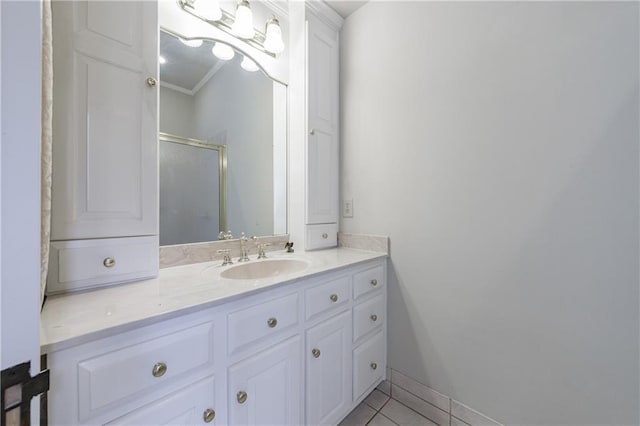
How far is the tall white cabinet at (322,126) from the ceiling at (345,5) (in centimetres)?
3

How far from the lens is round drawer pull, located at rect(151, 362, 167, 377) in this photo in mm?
666

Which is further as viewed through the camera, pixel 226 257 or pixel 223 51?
pixel 223 51

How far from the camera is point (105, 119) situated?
2.98 feet

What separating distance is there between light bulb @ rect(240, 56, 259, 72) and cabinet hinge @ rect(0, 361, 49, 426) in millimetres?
1619

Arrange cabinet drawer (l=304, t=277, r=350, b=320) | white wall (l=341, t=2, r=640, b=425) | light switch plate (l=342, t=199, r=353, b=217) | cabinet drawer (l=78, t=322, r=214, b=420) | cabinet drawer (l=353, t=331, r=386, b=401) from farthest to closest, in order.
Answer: light switch plate (l=342, t=199, r=353, b=217) < cabinet drawer (l=353, t=331, r=386, b=401) < cabinet drawer (l=304, t=277, r=350, b=320) < white wall (l=341, t=2, r=640, b=425) < cabinet drawer (l=78, t=322, r=214, b=420)

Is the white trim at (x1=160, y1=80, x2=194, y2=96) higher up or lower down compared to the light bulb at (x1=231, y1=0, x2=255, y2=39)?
lower down

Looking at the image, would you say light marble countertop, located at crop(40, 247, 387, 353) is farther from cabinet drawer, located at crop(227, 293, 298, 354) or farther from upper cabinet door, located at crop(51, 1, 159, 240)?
upper cabinet door, located at crop(51, 1, 159, 240)

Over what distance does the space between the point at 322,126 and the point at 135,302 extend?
1.39 m

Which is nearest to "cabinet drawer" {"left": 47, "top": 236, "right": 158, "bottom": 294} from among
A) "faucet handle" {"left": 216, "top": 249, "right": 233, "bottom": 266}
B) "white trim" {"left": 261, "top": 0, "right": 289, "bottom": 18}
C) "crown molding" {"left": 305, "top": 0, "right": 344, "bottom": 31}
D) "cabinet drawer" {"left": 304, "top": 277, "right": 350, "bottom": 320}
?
"faucet handle" {"left": 216, "top": 249, "right": 233, "bottom": 266}

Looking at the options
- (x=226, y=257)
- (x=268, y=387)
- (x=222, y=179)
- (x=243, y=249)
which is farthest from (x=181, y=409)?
(x=222, y=179)

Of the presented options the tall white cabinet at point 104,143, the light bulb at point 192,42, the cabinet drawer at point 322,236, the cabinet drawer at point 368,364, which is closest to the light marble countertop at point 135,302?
the tall white cabinet at point 104,143

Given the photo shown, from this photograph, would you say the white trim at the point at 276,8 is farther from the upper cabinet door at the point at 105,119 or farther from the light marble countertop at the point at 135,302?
the light marble countertop at the point at 135,302

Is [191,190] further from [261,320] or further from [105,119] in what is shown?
[261,320]

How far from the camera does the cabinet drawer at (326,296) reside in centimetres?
108
